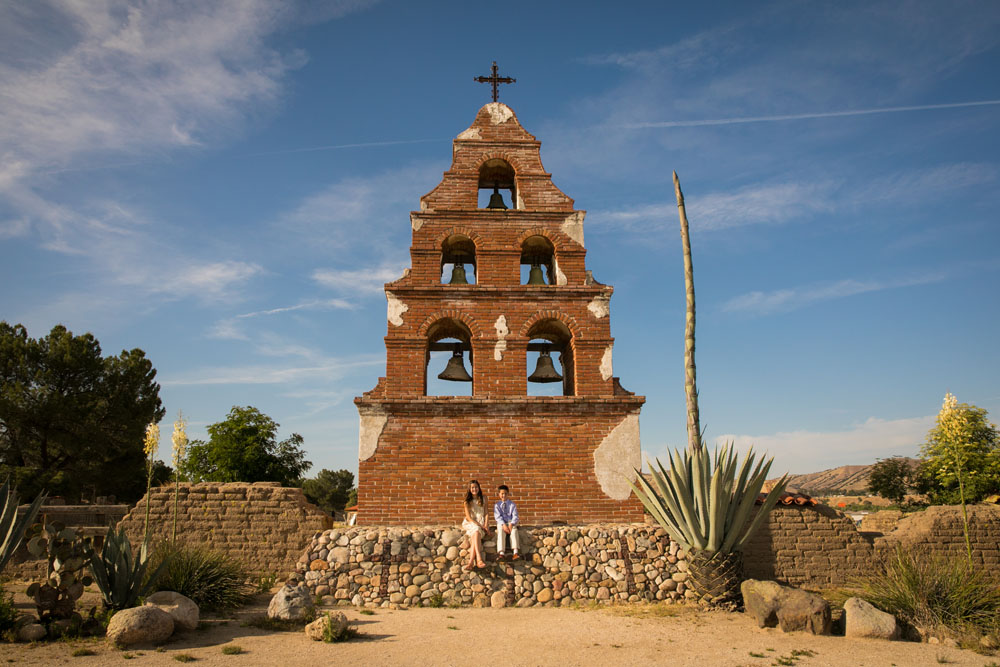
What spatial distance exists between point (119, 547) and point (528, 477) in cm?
610

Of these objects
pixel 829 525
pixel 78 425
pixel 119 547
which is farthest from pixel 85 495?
pixel 829 525

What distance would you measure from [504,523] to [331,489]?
4395 centimetres

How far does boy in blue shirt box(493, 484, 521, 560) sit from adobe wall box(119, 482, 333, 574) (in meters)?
3.84

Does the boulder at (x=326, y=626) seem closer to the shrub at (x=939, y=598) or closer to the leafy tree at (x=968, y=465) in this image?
the shrub at (x=939, y=598)

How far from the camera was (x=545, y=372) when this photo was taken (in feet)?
40.1

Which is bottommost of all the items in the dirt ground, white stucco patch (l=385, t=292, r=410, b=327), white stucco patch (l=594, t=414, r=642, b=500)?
the dirt ground

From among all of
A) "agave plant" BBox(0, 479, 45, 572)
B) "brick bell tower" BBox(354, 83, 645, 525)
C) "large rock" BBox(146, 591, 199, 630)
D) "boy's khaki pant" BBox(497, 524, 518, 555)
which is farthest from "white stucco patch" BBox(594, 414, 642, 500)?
"agave plant" BBox(0, 479, 45, 572)

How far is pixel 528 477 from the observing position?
10.8 meters

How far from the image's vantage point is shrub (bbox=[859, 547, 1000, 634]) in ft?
24.3

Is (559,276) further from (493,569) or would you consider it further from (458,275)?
(493,569)

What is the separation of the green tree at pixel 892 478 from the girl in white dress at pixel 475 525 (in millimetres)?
22963

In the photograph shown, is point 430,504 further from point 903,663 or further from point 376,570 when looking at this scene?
point 903,663

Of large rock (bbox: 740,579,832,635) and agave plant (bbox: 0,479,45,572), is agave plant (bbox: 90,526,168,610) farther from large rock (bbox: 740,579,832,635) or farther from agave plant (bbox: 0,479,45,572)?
large rock (bbox: 740,579,832,635)

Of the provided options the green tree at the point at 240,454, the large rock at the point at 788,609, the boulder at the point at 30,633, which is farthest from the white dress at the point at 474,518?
the green tree at the point at 240,454
